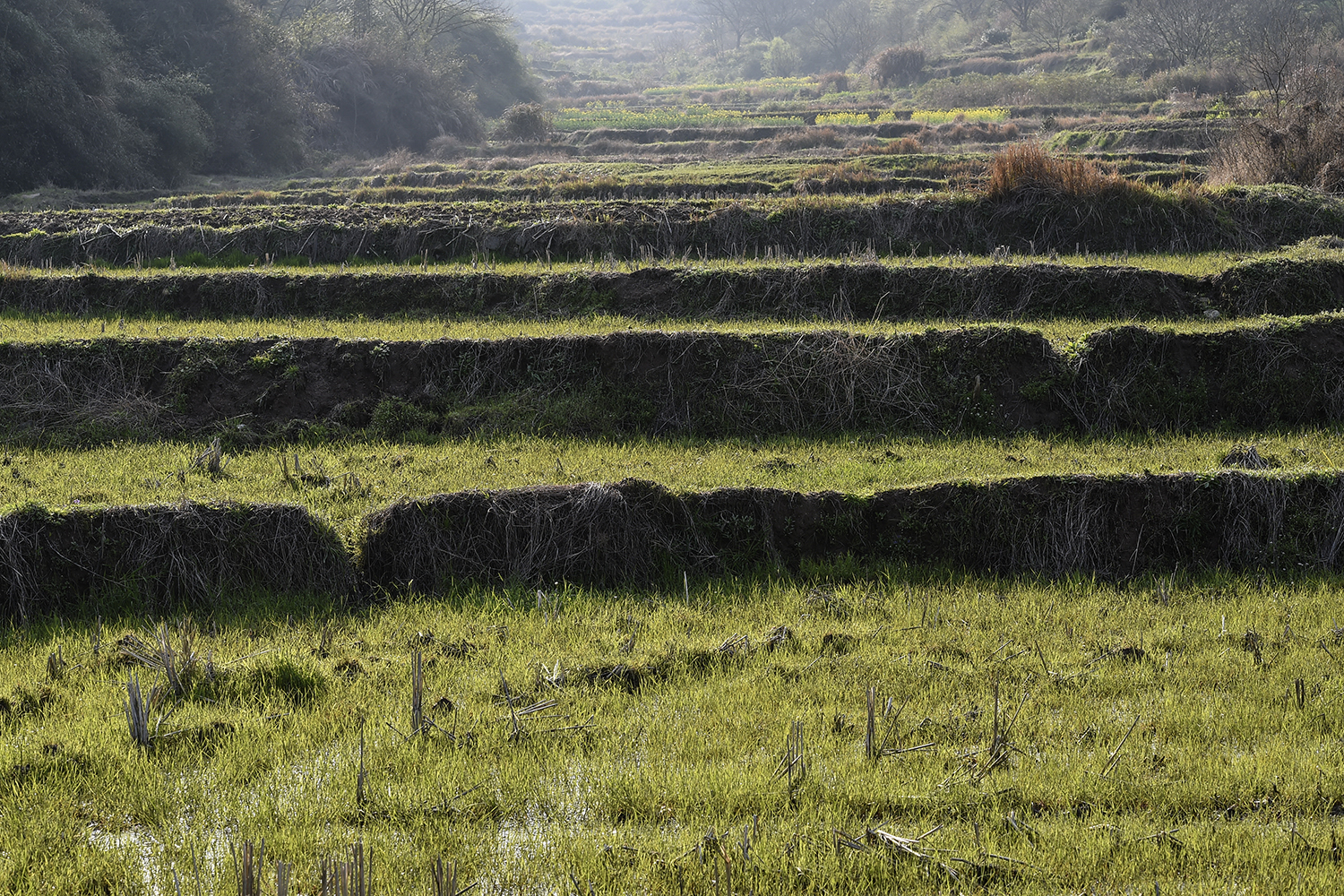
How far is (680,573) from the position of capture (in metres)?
8.63

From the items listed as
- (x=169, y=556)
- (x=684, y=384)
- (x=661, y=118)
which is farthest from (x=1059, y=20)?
(x=169, y=556)

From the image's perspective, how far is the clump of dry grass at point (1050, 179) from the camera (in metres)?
17.9

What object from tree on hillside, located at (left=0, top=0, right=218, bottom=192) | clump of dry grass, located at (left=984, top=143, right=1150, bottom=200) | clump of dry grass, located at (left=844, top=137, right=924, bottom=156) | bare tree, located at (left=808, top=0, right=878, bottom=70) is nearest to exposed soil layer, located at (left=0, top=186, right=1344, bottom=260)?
clump of dry grass, located at (left=984, top=143, right=1150, bottom=200)

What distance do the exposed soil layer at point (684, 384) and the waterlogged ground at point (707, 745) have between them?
3.91 m

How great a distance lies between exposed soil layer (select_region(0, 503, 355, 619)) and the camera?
26.8 ft

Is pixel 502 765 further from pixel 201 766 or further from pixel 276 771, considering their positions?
pixel 201 766

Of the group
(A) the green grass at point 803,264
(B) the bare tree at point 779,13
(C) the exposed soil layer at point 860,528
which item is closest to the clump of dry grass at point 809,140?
(A) the green grass at point 803,264

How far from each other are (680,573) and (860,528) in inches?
66.6

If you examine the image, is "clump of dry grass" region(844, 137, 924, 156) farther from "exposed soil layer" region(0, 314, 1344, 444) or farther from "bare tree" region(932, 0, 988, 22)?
"bare tree" region(932, 0, 988, 22)

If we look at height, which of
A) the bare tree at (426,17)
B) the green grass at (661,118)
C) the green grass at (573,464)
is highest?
the bare tree at (426,17)

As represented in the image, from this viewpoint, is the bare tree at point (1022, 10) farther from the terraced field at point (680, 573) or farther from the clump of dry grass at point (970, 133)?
the terraced field at point (680, 573)

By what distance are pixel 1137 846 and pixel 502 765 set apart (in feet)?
10.8

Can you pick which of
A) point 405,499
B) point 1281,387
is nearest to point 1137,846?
point 405,499

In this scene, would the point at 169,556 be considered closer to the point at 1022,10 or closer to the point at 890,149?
the point at 890,149
